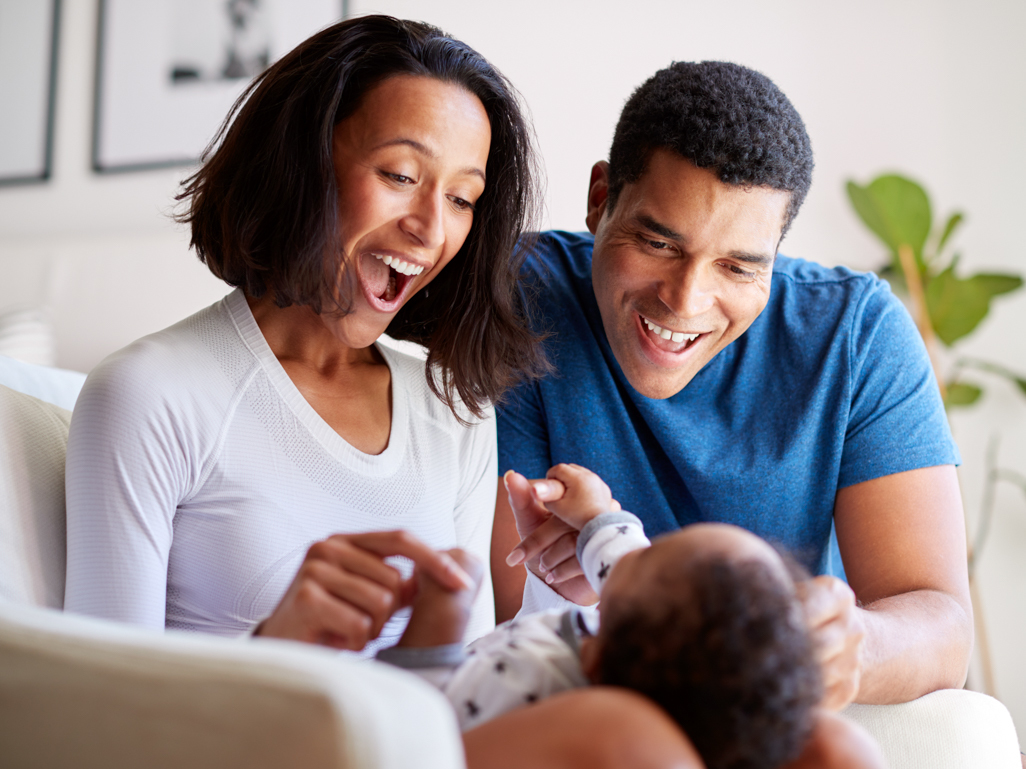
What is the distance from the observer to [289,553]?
3.73ft

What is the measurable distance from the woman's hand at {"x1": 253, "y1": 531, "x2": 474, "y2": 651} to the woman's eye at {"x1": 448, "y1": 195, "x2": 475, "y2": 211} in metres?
0.63

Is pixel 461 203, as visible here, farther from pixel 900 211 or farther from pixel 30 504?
pixel 900 211

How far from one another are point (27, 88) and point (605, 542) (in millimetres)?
3028

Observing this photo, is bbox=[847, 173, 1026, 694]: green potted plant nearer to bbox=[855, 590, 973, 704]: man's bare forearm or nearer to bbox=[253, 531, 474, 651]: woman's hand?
bbox=[855, 590, 973, 704]: man's bare forearm

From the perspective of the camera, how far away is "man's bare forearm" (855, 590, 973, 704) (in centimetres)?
111

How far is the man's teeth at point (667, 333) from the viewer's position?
1532mm

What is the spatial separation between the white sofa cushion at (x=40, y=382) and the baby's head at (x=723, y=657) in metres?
0.98

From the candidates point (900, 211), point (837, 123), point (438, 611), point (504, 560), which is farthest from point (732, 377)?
point (837, 123)

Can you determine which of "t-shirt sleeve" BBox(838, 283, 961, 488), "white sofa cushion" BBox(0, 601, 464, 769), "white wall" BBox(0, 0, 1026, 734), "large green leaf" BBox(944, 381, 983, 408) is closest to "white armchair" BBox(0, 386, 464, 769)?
"white sofa cushion" BBox(0, 601, 464, 769)

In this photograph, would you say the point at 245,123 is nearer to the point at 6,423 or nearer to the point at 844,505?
the point at 6,423

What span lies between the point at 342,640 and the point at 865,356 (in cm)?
115

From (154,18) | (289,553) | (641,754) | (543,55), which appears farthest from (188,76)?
(641,754)

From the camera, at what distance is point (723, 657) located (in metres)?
0.67

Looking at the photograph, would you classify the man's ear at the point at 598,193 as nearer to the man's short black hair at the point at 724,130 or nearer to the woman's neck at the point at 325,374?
the man's short black hair at the point at 724,130
